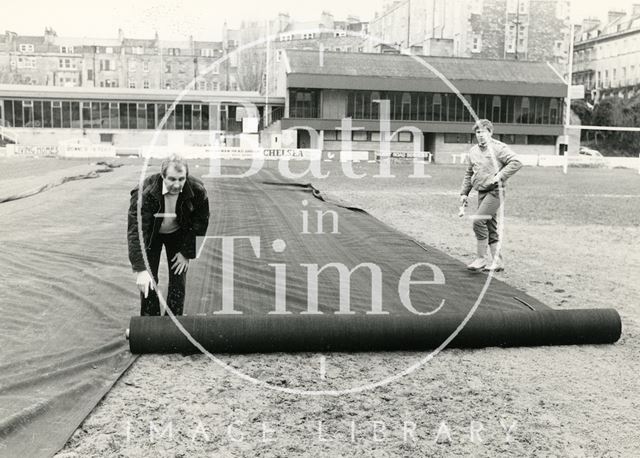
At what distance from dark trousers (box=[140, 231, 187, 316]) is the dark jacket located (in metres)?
0.18

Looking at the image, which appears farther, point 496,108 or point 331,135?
point 496,108

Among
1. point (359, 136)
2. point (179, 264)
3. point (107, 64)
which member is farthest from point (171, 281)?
point (107, 64)

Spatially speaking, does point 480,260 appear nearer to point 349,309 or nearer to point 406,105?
point 349,309

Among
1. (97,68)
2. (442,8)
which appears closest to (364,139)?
(442,8)

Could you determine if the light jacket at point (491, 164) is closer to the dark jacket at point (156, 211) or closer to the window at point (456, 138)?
the dark jacket at point (156, 211)

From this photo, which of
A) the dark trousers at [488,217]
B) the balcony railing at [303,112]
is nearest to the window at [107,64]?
the balcony railing at [303,112]

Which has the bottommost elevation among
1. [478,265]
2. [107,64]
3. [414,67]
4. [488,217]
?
[478,265]

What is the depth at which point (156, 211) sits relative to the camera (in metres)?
6.01

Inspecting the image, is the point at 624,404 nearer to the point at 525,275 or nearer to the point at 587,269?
the point at 525,275

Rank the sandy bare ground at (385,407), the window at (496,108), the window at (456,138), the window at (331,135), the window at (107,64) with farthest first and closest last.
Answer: the window at (107,64) < the window at (496,108) < the window at (456,138) < the window at (331,135) < the sandy bare ground at (385,407)

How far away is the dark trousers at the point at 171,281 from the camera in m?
6.40

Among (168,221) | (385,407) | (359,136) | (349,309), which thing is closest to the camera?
(385,407)

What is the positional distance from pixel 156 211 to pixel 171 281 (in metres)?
0.85

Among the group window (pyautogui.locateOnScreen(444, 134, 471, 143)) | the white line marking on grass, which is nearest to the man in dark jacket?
the white line marking on grass
